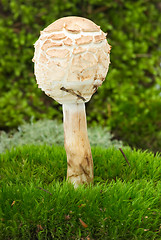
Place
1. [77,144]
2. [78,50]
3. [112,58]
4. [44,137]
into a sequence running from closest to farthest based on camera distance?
1. [78,50]
2. [77,144]
3. [44,137]
4. [112,58]

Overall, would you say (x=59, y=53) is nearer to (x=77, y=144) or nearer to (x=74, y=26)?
(x=74, y=26)

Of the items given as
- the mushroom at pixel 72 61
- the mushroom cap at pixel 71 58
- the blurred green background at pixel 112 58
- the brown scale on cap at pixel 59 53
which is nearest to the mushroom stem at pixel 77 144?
the mushroom at pixel 72 61

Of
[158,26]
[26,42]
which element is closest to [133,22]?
[158,26]

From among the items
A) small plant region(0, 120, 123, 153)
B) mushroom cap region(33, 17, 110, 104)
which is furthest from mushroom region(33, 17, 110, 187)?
small plant region(0, 120, 123, 153)

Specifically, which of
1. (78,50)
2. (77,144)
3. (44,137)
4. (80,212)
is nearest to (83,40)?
(78,50)

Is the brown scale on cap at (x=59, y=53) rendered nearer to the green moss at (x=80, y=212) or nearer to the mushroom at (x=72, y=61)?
the mushroom at (x=72, y=61)
